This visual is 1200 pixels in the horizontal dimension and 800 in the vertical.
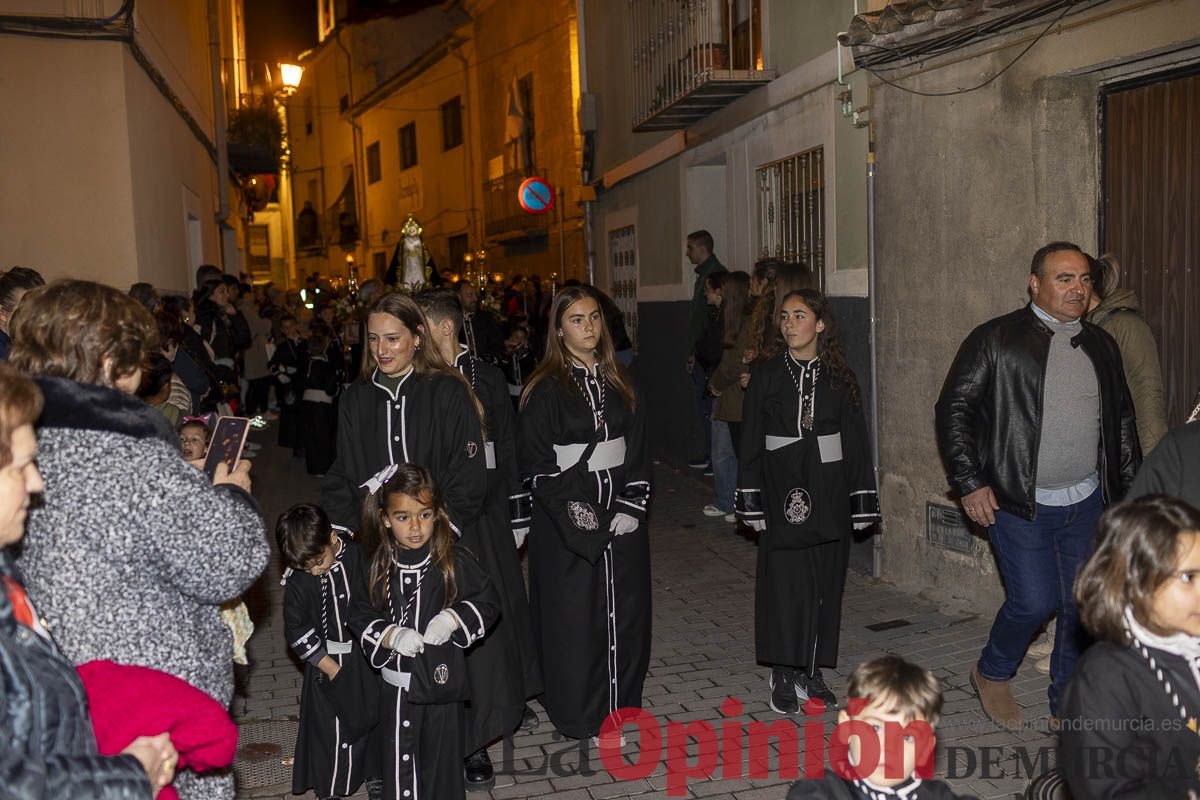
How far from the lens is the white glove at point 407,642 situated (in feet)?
12.8

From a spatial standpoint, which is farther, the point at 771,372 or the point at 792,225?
the point at 792,225

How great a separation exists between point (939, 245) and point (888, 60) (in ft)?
4.10

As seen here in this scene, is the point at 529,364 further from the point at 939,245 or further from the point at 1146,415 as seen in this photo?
the point at 1146,415

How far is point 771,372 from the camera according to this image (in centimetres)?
564

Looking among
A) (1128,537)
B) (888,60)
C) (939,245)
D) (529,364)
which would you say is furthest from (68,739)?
(529,364)

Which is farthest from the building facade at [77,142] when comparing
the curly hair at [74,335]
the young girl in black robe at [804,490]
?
the curly hair at [74,335]

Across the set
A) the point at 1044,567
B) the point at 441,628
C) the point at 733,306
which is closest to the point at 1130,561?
the point at 441,628

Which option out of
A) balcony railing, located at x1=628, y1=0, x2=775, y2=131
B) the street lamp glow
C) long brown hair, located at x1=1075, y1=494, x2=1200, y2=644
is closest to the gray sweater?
long brown hair, located at x1=1075, y1=494, x2=1200, y2=644

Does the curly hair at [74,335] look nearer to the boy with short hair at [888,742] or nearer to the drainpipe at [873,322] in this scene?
the boy with short hair at [888,742]

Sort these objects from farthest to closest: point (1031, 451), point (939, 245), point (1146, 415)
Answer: point (939, 245) < point (1146, 415) < point (1031, 451)

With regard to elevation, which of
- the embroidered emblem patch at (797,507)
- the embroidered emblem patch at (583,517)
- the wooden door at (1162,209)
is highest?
the wooden door at (1162,209)

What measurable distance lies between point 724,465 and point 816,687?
425 cm

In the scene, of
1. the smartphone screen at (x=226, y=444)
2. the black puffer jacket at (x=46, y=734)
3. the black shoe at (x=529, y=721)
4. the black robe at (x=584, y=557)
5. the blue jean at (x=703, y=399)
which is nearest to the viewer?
the black puffer jacket at (x=46, y=734)

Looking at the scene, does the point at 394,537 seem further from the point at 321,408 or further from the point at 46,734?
the point at 321,408
